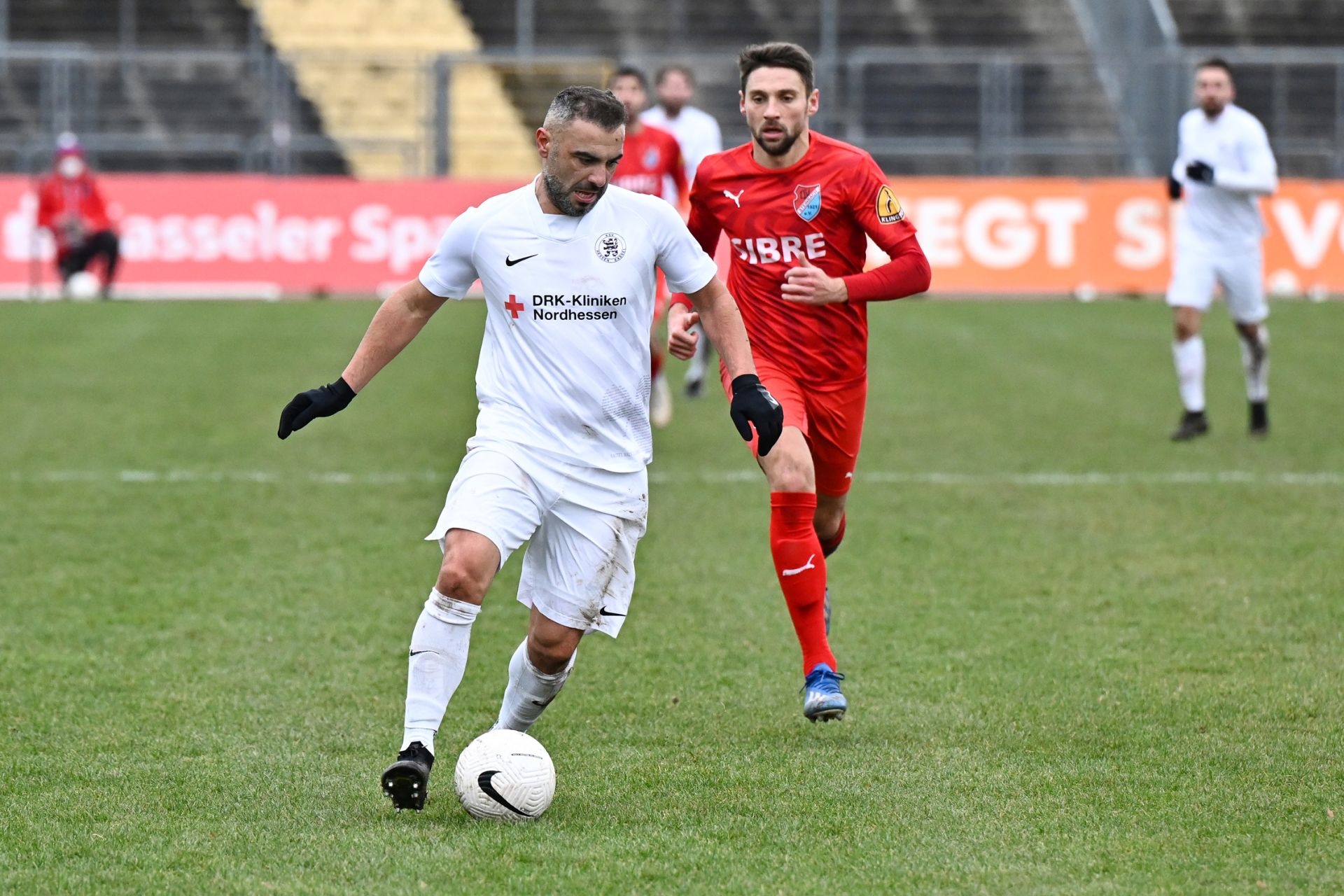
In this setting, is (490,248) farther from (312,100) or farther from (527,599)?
(312,100)

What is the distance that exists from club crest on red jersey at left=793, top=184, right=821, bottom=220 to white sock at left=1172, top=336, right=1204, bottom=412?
6975 mm

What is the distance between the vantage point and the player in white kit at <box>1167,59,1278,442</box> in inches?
507

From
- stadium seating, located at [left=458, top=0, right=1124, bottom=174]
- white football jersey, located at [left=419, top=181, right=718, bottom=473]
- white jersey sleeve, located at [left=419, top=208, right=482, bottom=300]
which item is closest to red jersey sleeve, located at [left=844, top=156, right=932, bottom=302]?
white football jersey, located at [left=419, top=181, right=718, bottom=473]

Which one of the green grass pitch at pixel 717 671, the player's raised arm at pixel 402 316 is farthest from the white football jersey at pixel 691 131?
Result: the player's raised arm at pixel 402 316

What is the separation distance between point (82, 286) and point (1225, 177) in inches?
604

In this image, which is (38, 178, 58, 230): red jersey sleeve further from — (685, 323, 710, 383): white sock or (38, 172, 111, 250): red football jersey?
(685, 323, 710, 383): white sock

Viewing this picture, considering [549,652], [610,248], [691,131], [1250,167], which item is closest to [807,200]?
[610,248]

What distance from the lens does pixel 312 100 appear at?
2930cm

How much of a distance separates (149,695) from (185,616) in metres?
1.32

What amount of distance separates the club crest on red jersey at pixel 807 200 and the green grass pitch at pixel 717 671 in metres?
1.66

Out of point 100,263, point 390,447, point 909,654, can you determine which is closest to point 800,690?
point 909,654

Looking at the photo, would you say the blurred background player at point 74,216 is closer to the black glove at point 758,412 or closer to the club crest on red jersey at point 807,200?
the club crest on red jersey at point 807,200

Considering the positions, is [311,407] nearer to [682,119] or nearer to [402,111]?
[682,119]

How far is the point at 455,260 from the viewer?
17.6 ft
